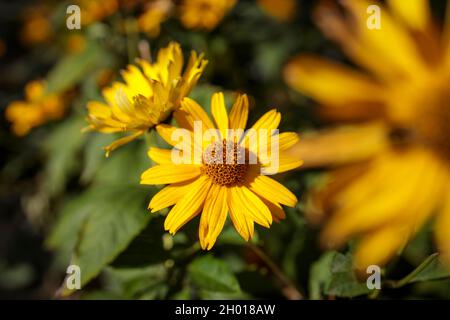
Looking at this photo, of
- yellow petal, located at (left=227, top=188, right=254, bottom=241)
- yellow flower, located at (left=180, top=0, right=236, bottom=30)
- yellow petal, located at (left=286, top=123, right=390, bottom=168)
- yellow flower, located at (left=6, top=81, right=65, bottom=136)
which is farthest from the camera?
yellow flower, located at (left=6, top=81, right=65, bottom=136)

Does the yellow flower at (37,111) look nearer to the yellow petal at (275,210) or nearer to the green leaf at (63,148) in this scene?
the green leaf at (63,148)

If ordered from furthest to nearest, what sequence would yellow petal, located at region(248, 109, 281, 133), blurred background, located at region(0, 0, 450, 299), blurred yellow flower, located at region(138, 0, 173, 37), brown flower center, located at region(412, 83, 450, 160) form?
blurred yellow flower, located at region(138, 0, 173, 37) → blurred background, located at region(0, 0, 450, 299) → yellow petal, located at region(248, 109, 281, 133) → brown flower center, located at region(412, 83, 450, 160)

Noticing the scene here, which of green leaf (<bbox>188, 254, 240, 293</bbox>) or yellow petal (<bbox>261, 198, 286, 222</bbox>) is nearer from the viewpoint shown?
yellow petal (<bbox>261, 198, 286, 222</bbox>)

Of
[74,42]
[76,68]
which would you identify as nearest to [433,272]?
[76,68]

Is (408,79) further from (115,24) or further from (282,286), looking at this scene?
(115,24)

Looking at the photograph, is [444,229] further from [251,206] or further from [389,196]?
[251,206]

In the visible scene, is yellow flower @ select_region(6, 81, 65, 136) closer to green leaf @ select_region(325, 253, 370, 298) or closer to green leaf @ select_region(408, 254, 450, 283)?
green leaf @ select_region(325, 253, 370, 298)

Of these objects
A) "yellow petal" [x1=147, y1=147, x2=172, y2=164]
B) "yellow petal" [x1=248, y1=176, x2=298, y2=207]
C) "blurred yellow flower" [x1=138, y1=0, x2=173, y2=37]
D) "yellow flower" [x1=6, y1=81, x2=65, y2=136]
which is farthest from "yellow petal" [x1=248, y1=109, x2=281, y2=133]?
"yellow flower" [x1=6, y1=81, x2=65, y2=136]
